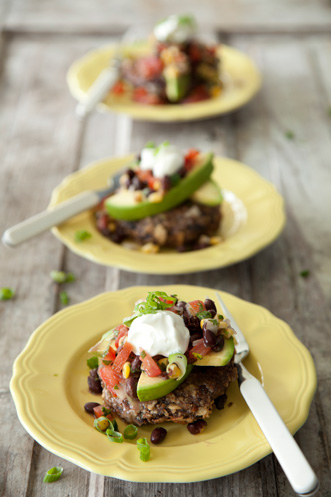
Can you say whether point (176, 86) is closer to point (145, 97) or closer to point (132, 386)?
point (145, 97)

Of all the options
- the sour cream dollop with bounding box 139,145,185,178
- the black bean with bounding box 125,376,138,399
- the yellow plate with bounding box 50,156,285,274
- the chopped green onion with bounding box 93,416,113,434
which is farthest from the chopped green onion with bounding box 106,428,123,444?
the sour cream dollop with bounding box 139,145,185,178

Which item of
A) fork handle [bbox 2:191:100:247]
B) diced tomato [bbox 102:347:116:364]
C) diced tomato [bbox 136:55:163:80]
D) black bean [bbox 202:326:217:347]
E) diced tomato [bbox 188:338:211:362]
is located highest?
black bean [bbox 202:326:217:347]

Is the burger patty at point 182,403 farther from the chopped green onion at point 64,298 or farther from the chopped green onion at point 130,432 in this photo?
the chopped green onion at point 64,298

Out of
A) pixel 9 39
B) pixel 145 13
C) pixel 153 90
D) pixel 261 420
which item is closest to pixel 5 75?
pixel 9 39

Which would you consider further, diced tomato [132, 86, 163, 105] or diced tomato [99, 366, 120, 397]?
diced tomato [132, 86, 163, 105]

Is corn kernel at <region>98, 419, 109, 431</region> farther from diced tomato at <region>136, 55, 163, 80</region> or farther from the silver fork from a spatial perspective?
diced tomato at <region>136, 55, 163, 80</region>

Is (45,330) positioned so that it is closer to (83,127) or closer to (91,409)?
(91,409)

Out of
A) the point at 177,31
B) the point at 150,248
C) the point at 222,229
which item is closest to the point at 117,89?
the point at 177,31
